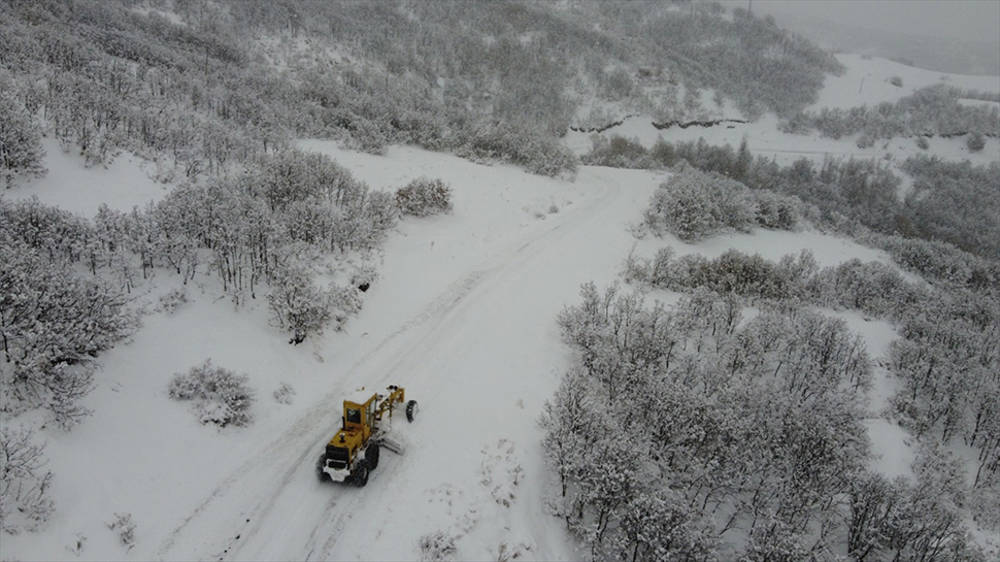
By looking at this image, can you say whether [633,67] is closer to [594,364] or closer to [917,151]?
[917,151]

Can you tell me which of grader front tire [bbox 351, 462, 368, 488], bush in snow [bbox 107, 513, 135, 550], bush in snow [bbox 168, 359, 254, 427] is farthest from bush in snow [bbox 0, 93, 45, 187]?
grader front tire [bbox 351, 462, 368, 488]

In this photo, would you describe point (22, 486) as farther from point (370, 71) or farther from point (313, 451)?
point (370, 71)

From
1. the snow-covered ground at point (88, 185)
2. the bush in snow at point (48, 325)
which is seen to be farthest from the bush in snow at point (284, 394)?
the snow-covered ground at point (88, 185)

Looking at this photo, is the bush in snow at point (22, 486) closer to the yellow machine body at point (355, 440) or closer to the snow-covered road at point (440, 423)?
the snow-covered road at point (440, 423)

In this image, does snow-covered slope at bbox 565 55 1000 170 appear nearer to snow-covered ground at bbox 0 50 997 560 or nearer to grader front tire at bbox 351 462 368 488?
snow-covered ground at bbox 0 50 997 560

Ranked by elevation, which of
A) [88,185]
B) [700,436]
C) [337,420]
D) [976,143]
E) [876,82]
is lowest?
[337,420]

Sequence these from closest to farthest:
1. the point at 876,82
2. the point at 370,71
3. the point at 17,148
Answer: the point at 17,148, the point at 370,71, the point at 876,82

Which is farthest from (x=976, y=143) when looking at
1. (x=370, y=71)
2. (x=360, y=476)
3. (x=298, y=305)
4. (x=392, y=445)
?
(x=360, y=476)
